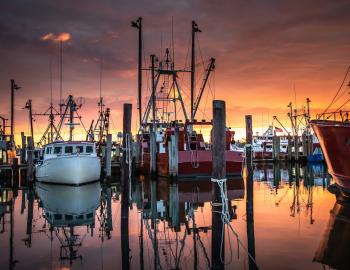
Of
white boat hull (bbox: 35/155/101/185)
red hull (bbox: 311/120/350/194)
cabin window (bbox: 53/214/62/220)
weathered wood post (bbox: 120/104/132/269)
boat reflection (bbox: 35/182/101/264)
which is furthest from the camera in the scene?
white boat hull (bbox: 35/155/101/185)

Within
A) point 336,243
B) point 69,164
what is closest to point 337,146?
point 336,243

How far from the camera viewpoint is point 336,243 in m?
10.3

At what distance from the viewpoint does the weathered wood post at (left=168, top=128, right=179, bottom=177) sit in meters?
28.5

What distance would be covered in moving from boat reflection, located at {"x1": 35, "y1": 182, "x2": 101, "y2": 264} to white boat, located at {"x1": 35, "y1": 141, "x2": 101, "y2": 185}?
667 mm

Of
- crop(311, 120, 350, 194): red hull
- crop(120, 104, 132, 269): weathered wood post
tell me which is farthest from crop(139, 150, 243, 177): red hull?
crop(311, 120, 350, 194): red hull

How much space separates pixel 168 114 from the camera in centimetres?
3859

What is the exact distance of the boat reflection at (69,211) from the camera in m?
11.1

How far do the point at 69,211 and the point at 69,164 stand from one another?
32.7 feet

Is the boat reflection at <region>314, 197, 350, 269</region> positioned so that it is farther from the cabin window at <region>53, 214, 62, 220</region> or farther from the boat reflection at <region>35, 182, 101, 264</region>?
Result: the cabin window at <region>53, 214, 62, 220</region>

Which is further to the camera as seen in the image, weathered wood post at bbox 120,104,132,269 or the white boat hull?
the white boat hull

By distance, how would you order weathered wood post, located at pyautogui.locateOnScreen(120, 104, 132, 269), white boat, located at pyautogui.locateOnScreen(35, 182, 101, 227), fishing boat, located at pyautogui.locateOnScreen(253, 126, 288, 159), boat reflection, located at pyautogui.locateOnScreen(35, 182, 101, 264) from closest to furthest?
weathered wood post, located at pyautogui.locateOnScreen(120, 104, 132, 269) → boat reflection, located at pyautogui.locateOnScreen(35, 182, 101, 264) → white boat, located at pyautogui.locateOnScreen(35, 182, 101, 227) → fishing boat, located at pyautogui.locateOnScreen(253, 126, 288, 159)

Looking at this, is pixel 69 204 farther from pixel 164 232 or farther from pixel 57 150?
pixel 57 150

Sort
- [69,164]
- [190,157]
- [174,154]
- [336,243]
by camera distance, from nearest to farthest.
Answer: [336,243]
[69,164]
[174,154]
[190,157]

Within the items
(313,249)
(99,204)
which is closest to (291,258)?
(313,249)
